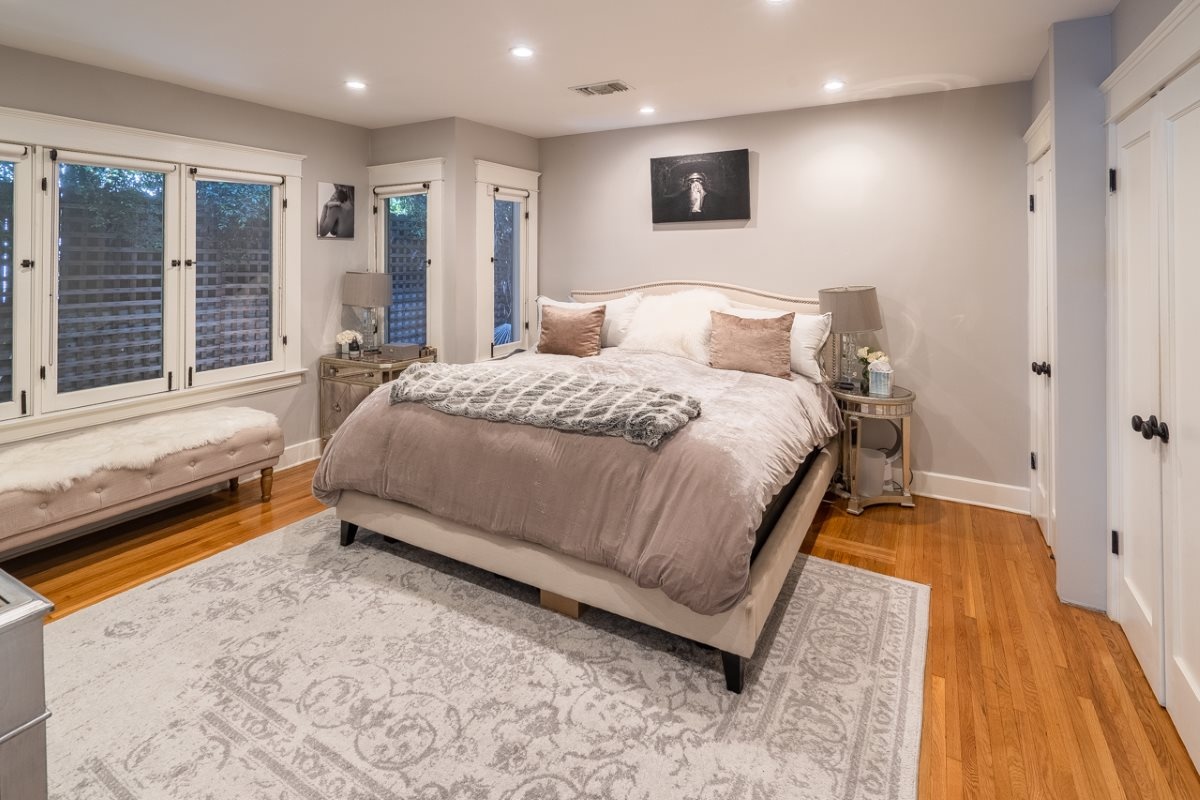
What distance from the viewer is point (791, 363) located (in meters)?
3.79

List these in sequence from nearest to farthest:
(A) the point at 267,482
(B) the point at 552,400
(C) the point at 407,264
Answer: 1. (B) the point at 552,400
2. (A) the point at 267,482
3. (C) the point at 407,264

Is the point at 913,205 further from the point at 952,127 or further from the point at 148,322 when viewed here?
the point at 148,322

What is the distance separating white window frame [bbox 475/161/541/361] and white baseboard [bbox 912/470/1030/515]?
318 cm

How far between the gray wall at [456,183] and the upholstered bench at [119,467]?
1.46m

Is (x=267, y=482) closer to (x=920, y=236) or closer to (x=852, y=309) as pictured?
(x=852, y=309)

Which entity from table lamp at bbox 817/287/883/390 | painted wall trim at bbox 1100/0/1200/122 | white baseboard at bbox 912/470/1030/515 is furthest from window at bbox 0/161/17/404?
white baseboard at bbox 912/470/1030/515

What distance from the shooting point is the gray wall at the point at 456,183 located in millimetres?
4508

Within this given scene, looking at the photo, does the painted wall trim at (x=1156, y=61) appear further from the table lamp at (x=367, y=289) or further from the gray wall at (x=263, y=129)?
the gray wall at (x=263, y=129)

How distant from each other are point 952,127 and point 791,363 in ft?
5.60

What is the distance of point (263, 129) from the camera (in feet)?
13.8

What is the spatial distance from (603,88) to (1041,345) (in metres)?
2.86

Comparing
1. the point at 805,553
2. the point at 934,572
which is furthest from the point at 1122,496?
the point at 805,553

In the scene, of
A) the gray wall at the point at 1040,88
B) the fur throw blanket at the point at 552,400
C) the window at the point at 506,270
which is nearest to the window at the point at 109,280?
the fur throw blanket at the point at 552,400

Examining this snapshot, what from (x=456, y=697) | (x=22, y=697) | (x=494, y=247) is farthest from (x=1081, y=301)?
(x=494, y=247)
